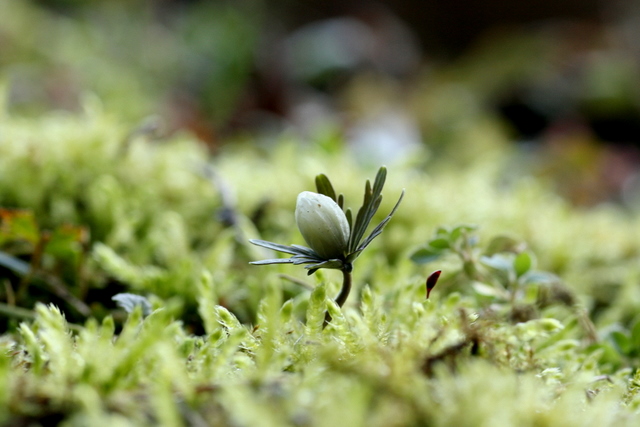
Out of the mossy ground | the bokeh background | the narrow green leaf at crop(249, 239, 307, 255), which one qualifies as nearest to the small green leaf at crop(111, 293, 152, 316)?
the mossy ground

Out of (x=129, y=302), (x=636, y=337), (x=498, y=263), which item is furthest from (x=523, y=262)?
(x=129, y=302)

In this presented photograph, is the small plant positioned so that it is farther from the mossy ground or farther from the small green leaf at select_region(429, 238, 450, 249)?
the small green leaf at select_region(429, 238, 450, 249)

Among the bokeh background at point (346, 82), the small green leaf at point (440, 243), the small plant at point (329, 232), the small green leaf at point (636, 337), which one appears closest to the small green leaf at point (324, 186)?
the small plant at point (329, 232)

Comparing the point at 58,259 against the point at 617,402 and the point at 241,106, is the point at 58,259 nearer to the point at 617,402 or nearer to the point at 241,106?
the point at 617,402

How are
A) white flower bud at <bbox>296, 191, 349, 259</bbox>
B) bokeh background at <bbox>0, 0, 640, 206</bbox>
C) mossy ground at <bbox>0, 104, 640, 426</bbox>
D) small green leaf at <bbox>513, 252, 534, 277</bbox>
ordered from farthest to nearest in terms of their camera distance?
bokeh background at <bbox>0, 0, 640, 206</bbox>, small green leaf at <bbox>513, 252, 534, 277</bbox>, white flower bud at <bbox>296, 191, 349, 259</bbox>, mossy ground at <bbox>0, 104, 640, 426</bbox>

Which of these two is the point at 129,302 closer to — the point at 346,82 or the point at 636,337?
the point at 636,337

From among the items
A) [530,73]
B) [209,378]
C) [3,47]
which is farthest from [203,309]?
[530,73]

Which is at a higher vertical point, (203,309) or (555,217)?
(203,309)
